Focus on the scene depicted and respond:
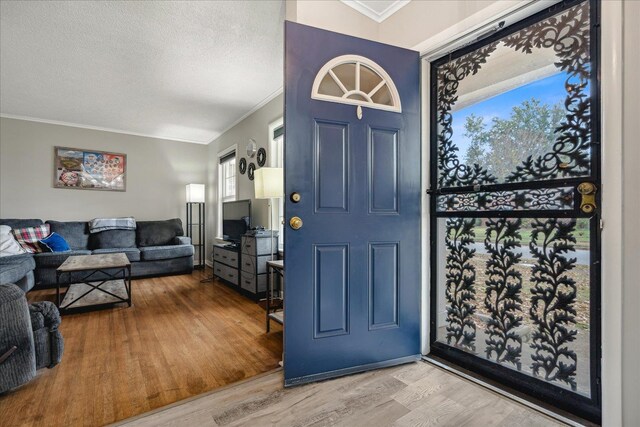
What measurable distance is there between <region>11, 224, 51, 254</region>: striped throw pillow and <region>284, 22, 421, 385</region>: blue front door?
180 inches

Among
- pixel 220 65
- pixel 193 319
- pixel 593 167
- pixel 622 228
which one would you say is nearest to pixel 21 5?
pixel 220 65

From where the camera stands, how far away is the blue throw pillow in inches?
169

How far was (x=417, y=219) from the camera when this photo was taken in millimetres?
2000

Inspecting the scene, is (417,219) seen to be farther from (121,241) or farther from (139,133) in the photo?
(139,133)

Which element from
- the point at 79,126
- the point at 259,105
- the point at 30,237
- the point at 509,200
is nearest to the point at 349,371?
the point at 509,200

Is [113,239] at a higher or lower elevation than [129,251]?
higher

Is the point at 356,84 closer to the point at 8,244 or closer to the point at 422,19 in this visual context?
the point at 422,19

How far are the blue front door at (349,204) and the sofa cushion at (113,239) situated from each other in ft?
15.4

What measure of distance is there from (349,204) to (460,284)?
882 mm

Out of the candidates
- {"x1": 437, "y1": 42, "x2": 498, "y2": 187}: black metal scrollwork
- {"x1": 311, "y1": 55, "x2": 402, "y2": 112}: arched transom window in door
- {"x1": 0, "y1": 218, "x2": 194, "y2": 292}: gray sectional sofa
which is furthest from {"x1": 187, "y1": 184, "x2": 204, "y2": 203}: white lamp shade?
{"x1": 437, "y1": 42, "x2": 498, "y2": 187}: black metal scrollwork

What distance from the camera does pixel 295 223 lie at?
1.68 meters

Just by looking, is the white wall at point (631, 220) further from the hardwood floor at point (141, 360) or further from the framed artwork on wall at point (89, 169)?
the framed artwork on wall at point (89, 169)

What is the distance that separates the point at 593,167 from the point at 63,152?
6728mm

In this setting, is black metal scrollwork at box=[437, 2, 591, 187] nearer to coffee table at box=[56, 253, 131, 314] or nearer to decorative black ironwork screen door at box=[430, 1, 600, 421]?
decorative black ironwork screen door at box=[430, 1, 600, 421]
